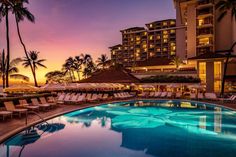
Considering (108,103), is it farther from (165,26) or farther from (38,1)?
(165,26)

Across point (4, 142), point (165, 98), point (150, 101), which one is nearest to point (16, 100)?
point (4, 142)

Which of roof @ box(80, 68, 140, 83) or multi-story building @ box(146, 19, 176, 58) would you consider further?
multi-story building @ box(146, 19, 176, 58)

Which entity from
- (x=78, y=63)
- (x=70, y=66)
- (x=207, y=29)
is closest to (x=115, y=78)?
(x=207, y=29)

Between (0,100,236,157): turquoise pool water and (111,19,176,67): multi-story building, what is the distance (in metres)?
66.2

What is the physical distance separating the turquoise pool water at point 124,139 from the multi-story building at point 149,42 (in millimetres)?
66179

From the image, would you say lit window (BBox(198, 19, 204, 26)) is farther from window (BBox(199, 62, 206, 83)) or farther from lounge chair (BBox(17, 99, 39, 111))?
lounge chair (BBox(17, 99, 39, 111))

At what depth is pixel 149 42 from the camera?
88125 mm

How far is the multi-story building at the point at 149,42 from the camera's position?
84.3 m

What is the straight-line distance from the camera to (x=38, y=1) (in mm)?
36156

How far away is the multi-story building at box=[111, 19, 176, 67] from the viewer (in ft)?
277

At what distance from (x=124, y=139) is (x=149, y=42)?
80508 mm

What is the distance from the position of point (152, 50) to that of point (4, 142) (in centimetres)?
8255

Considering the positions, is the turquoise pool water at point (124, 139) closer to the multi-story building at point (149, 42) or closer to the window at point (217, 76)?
the window at point (217, 76)

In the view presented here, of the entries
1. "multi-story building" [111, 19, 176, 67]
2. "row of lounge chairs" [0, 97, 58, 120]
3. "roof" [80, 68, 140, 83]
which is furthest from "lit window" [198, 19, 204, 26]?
"multi-story building" [111, 19, 176, 67]
